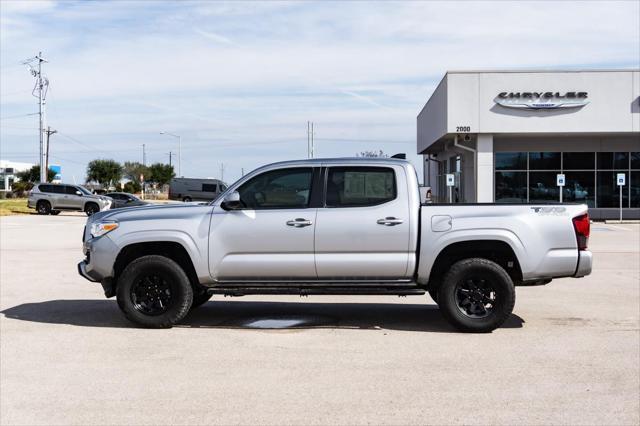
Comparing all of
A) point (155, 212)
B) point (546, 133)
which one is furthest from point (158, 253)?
point (546, 133)

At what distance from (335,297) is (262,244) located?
298 centimetres

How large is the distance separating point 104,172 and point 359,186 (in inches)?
4436

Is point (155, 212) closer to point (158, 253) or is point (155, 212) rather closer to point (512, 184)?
point (158, 253)

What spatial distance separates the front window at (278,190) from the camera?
923 centimetres

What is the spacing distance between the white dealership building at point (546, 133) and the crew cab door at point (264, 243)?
28.3m

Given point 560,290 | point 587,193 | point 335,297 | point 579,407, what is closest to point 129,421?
point 579,407

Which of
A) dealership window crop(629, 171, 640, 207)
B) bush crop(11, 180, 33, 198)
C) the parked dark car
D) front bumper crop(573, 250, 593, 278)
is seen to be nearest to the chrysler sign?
dealership window crop(629, 171, 640, 207)

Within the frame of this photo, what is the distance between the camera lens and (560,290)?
12.6 m

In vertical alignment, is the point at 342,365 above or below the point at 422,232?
below

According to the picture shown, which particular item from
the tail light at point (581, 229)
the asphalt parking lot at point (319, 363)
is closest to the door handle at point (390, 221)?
the asphalt parking lot at point (319, 363)

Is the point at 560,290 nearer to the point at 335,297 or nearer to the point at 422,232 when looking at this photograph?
the point at 335,297

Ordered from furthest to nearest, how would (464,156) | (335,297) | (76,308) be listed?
(464,156) < (335,297) < (76,308)

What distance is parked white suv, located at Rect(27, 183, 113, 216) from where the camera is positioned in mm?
45062

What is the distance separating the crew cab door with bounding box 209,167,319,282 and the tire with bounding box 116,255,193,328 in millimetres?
421
